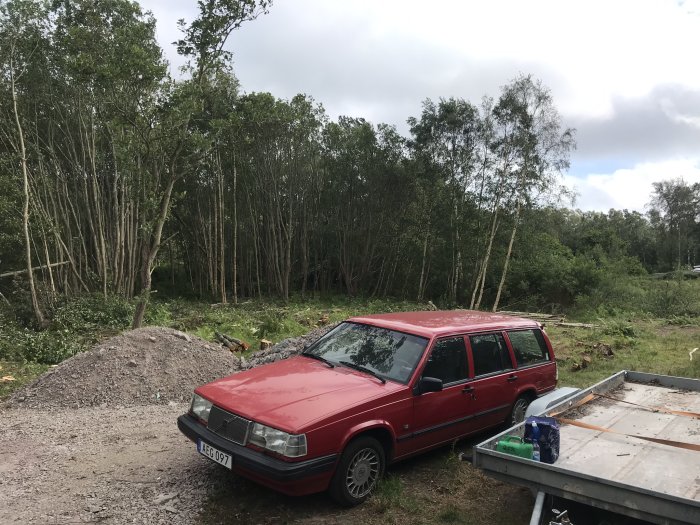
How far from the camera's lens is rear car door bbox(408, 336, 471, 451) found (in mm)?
4281

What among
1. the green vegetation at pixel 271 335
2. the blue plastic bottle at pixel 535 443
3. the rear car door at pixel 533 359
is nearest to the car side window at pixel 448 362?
the rear car door at pixel 533 359

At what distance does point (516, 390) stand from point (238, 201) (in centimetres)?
2097

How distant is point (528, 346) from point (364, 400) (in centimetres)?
269

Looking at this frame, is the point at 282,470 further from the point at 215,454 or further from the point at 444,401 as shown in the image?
the point at 444,401

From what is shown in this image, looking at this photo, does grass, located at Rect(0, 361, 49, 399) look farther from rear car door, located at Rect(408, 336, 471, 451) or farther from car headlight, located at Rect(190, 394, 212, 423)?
rear car door, located at Rect(408, 336, 471, 451)

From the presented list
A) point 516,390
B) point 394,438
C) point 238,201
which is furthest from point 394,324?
point 238,201

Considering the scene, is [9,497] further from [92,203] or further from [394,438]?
[92,203]

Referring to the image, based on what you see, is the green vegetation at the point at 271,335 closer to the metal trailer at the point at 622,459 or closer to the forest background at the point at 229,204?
the forest background at the point at 229,204

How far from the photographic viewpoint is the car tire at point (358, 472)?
3678 millimetres

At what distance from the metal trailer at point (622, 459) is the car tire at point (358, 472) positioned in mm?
999

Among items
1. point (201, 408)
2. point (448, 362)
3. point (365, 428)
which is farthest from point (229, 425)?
point (448, 362)

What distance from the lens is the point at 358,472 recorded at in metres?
3.82

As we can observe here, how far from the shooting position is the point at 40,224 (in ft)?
42.0

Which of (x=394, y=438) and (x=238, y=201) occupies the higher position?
(x=238, y=201)
